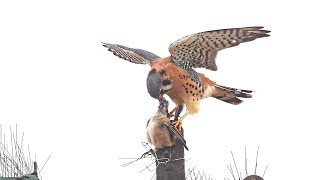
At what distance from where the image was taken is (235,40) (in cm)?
369

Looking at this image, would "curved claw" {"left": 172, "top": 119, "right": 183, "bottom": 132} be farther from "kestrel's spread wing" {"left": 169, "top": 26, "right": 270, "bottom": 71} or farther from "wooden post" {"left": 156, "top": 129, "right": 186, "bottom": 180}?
"kestrel's spread wing" {"left": 169, "top": 26, "right": 270, "bottom": 71}

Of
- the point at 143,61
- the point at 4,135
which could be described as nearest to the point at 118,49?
the point at 143,61

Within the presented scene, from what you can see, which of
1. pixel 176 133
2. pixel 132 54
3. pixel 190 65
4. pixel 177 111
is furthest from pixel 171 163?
pixel 132 54

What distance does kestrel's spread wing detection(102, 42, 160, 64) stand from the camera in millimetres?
3881

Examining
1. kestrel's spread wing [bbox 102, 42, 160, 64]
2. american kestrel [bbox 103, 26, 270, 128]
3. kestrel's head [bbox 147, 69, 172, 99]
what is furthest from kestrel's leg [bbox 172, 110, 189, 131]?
kestrel's spread wing [bbox 102, 42, 160, 64]

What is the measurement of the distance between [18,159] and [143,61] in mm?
752

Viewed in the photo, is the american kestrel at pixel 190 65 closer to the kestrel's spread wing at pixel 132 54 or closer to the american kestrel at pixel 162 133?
the kestrel's spread wing at pixel 132 54

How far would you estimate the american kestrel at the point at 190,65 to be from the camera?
3676 mm

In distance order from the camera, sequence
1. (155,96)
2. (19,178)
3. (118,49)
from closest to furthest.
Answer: (19,178) → (155,96) → (118,49)

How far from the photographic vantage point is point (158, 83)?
12.1 ft

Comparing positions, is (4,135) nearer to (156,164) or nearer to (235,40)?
(156,164)

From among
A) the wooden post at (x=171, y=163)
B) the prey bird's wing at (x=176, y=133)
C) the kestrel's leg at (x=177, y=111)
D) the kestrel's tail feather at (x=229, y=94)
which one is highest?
the kestrel's tail feather at (x=229, y=94)

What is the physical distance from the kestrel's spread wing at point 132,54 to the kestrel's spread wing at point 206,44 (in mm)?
145

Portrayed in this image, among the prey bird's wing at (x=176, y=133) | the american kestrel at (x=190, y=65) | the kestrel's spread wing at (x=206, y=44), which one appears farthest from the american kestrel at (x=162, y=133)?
the kestrel's spread wing at (x=206, y=44)
